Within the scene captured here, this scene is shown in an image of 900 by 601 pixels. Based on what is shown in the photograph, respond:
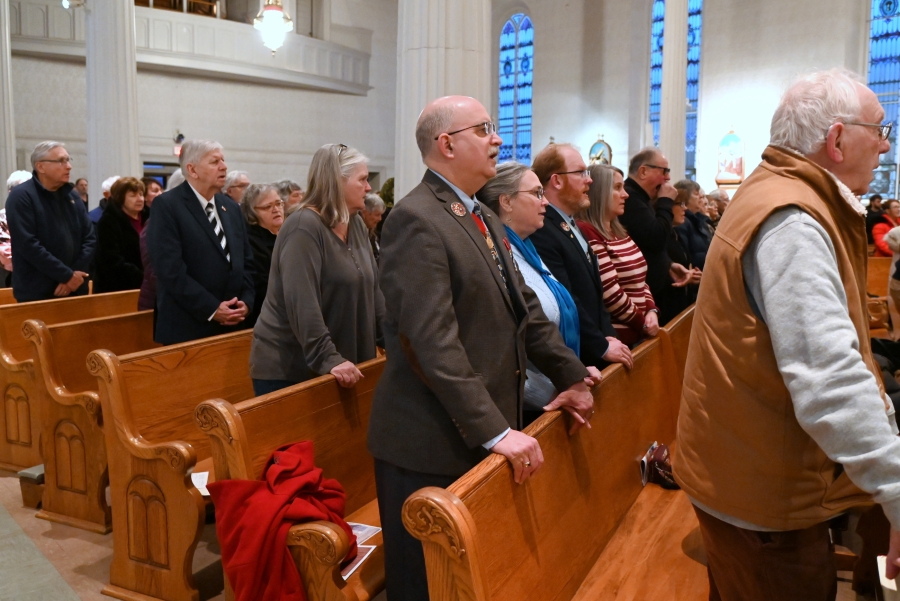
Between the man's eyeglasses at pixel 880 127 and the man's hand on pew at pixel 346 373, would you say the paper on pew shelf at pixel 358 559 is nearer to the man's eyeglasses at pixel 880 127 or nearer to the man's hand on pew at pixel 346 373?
the man's hand on pew at pixel 346 373

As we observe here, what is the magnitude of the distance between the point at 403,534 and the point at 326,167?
4.88ft

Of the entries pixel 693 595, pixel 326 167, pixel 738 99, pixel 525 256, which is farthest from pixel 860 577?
pixel 738 99

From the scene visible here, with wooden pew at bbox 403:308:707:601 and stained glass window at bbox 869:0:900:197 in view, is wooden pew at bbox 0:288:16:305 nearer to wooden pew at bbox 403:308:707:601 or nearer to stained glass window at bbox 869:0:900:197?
wooden pew at bbox 403:308:707:601

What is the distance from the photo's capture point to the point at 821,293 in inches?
56.2

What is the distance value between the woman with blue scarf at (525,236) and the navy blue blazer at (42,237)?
3499mm

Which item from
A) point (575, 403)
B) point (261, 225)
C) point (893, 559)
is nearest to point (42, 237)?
point (261, 225)

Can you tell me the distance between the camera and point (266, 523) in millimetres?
2195

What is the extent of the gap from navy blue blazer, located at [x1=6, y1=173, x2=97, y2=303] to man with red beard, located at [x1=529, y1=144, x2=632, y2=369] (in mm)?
3412

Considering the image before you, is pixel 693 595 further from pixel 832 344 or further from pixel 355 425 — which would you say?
pixel 355 425

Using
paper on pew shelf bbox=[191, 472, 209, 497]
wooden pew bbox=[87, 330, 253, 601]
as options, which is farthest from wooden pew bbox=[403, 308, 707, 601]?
paper on pew shelf bbox=[191, 472, 209, 497]

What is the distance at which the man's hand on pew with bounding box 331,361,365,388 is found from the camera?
2869 millimetres

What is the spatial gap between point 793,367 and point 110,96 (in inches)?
334

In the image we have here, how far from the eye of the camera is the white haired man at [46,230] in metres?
4.86

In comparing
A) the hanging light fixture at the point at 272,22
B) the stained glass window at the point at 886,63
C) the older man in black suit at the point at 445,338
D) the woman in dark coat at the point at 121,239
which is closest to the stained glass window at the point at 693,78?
the stained glass window at the point at 886,63
